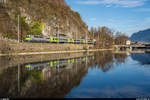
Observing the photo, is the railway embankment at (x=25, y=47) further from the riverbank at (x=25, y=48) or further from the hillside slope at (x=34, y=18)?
the hillside slope at (x=34, y=18)

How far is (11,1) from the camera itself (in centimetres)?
6688

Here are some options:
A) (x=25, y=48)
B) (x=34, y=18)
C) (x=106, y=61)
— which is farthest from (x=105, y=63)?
(x=34, y=18)

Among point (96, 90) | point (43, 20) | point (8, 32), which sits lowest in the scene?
point (96, 90)

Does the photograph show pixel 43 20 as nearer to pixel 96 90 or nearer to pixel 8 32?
pixel 8 32

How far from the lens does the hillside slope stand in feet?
190

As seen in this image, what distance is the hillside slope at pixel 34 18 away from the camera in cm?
5792

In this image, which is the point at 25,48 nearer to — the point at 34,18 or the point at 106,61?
the point at 106,61

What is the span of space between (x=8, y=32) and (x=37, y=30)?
53.8 ft

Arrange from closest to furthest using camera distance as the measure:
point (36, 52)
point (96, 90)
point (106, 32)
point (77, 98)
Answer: point (77, 98) < point (96, 90) < point (36, 52) < point (106, 32)

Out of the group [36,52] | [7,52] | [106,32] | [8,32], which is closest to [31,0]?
[8,32]

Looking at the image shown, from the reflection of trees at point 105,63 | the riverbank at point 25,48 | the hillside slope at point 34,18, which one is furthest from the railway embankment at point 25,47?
the reflection of trees at point 105,63

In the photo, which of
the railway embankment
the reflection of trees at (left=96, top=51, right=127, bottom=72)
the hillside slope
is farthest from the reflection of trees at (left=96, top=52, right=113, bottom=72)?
the hillside slope

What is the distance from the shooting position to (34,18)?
250 feet

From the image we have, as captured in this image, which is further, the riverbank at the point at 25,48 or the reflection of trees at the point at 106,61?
the riverbank at the point at 25,48
